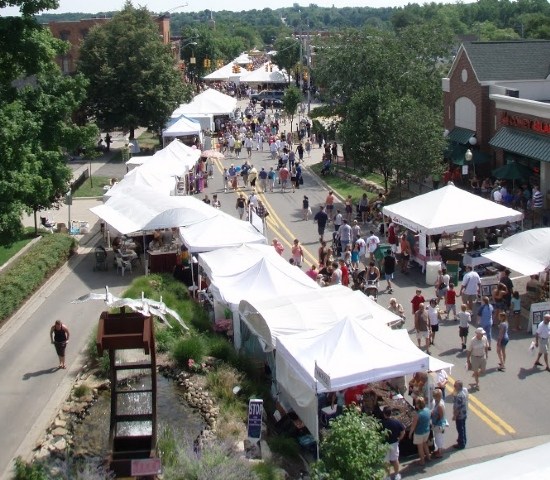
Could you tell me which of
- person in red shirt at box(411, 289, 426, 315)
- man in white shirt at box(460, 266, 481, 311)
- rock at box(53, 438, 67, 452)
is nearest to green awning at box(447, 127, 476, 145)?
man in white shirt at box(460, 266, 481, 311)

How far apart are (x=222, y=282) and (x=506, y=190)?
680 inches

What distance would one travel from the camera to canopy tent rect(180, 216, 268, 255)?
23797 mm

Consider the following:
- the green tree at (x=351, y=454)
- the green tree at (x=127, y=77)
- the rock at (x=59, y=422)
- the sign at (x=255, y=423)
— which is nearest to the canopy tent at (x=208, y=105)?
the green tree at (x=127, y=77)

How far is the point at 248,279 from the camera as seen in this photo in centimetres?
2008

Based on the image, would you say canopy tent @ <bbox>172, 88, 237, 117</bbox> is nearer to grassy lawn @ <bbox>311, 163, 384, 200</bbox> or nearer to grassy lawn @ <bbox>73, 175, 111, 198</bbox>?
grassy lawn @ <bbox>73, 175, 111, 198</bbox>

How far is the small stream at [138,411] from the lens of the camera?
51.8 ft

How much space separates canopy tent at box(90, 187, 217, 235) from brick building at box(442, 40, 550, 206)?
1396 cm

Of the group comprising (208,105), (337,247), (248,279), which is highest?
(208,105)

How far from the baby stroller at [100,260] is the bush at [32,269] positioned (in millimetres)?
1147

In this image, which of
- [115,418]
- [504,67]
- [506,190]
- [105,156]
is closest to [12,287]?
[115,418]

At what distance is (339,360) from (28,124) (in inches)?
393

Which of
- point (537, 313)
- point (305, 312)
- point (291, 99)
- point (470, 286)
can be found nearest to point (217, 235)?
point (470, 286)

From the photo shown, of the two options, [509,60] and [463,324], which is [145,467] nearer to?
[463,324]

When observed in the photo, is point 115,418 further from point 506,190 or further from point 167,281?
point 506,190
